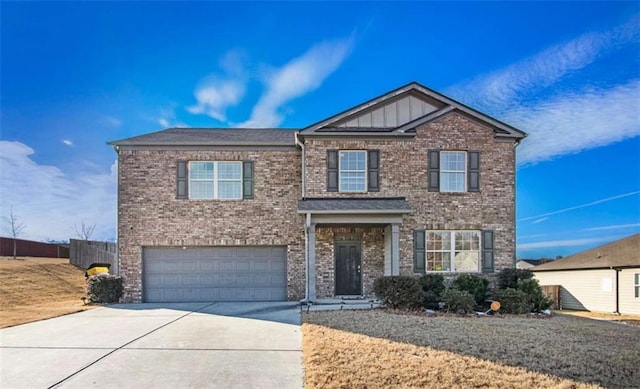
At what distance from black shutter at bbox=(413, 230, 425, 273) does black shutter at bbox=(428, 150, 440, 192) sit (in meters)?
1.56

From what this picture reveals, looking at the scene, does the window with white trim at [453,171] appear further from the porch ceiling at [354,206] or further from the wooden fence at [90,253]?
the wooden fence at [90,253]

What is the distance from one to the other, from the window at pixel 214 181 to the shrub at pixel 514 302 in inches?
355

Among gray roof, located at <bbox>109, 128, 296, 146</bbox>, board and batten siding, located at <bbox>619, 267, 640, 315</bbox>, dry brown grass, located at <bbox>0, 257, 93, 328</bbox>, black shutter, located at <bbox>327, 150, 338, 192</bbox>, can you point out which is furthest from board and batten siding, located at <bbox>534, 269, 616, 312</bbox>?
dry brown grass, located at <bbox>0, 257, 93, 328</bbox>

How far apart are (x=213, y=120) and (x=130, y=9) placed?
23.4 feet

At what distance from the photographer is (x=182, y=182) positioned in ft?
49.0

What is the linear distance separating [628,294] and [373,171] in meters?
15.2

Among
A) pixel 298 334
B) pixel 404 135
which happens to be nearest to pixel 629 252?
pixel 404 135

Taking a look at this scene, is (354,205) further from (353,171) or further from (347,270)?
(347,270)

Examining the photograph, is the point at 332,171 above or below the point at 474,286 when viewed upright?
above

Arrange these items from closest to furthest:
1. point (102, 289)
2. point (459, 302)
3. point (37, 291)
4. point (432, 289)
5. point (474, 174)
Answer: point (459, 302) < point (432, 289) < point (102, 289) < point (474, 174) < point (37, 291)

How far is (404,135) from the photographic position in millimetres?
14594

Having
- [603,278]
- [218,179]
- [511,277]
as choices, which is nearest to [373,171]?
[218,179]

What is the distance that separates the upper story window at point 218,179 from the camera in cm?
1502

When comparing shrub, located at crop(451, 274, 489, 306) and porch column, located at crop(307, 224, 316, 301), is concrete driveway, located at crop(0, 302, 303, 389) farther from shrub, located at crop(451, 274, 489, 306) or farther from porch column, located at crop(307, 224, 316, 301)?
shrub, located at crop(451, 274, 489, 306)
